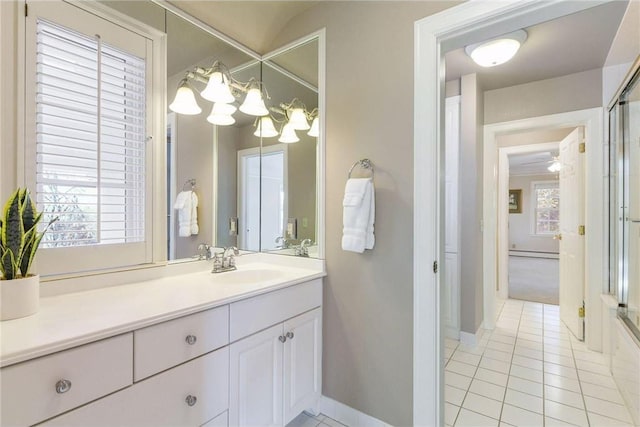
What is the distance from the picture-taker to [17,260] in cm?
98

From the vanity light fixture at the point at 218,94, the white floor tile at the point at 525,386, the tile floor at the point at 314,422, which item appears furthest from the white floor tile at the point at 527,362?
the vanity light fixture at the point at 218,94

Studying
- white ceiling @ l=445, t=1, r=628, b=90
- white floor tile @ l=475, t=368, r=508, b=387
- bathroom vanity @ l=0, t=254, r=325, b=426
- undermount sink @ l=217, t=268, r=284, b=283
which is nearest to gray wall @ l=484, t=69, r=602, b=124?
white ceiling @ l=445, t=1, r=628, b=90

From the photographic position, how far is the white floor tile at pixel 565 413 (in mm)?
1738

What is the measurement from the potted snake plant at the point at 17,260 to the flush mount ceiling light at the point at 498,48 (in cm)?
274

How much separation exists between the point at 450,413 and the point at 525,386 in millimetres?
724

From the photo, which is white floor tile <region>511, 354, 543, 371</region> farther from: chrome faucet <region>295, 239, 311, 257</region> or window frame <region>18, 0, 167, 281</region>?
window frame <region>18, 0, 167, 281</region>

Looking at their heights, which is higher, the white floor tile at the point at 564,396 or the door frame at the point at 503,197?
the door frame at the point at 503,197

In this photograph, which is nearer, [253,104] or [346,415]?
[346,415]

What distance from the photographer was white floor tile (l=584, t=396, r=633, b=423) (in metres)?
1.76

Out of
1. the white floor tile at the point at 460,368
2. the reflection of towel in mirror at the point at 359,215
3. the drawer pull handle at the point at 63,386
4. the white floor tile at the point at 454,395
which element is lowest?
the white floor tile at the point at 460,368

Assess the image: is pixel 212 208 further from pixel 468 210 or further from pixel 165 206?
pixel 468 210

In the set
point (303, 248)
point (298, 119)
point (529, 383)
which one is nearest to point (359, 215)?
point (303, 248)

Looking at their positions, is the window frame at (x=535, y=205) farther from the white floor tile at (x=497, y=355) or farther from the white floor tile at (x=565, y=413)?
the white floor tile at (x=565, y=413)

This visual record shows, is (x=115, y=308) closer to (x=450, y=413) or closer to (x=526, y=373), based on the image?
(x=450, y=413)
